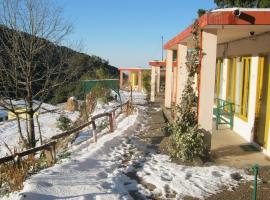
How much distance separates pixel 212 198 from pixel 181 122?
7.42 feet

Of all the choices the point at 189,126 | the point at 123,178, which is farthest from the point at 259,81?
the point at 123,178

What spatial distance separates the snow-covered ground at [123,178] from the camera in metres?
5.22

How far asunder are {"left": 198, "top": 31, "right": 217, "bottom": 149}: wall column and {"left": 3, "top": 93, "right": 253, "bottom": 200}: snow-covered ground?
0.96 metres

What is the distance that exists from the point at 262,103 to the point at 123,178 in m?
4.10

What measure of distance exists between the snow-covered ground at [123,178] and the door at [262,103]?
199 centimetres

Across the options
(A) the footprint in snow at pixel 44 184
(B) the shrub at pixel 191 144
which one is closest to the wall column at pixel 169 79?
(B) the shrub at pixel 191 144

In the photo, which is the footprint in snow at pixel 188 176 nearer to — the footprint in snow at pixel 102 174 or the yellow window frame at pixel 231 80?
the footprint in snow at pixel 102 174

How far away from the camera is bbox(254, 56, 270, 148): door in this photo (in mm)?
8117

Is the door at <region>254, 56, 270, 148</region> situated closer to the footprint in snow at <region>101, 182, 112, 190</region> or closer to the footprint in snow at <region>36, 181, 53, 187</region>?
the footprint in snow at <region>101, 182, 112, 190</region>

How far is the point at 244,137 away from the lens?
9719mm

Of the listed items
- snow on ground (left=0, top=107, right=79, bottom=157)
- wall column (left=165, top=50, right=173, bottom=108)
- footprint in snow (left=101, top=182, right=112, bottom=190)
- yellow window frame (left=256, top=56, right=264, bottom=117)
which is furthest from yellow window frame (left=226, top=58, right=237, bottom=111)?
snow on ground (left=0, top=107, right=79, bottom=157)

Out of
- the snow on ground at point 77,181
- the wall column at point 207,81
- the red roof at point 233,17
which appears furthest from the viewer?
the wall column at point 207,81

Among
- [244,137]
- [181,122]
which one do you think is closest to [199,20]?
[181,122]

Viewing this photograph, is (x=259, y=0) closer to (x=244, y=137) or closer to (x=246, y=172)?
(x=244, y=137)
